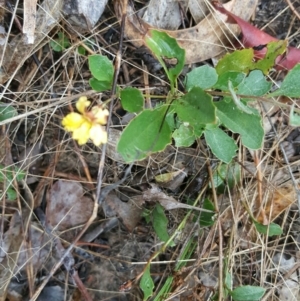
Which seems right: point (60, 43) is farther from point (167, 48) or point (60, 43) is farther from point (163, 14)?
point (167, 48)

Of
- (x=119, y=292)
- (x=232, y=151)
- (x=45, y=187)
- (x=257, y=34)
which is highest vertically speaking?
(x=257, y=34)

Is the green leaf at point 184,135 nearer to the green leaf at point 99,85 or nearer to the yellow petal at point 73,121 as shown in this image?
the green leaf at point 99,85

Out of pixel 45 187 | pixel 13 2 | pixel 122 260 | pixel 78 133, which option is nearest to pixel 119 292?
pixel 122 260

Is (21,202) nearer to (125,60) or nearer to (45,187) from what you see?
(45,187)

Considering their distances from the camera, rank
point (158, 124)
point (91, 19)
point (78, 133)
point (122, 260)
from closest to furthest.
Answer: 1. point (78, 133)
2. point (158, 124)
3. point (91, 19)
4. point (122, 260)

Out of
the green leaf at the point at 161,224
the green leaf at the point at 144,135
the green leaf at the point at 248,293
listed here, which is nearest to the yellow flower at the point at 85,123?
the green leaf at the point at 144,135

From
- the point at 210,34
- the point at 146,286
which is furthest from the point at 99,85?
the point at 146,286
